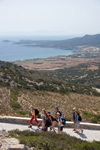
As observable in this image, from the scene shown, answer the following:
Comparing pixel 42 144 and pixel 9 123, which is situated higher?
pixel 42 144

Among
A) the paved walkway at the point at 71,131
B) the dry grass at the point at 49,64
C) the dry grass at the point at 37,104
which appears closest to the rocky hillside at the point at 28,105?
the dry grass at the point at 37,104

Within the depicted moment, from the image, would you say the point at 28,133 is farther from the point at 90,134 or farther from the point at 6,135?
the point at 90,134

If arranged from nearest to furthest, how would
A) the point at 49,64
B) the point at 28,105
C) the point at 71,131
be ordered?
the point at 71,131
the point at 28,105
the point at 49,64

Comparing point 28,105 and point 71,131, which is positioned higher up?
point 71,131

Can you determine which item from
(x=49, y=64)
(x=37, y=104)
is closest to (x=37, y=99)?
(x=37, y=104)

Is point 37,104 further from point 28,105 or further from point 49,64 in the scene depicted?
point 49,64

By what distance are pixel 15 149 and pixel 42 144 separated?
69 cm

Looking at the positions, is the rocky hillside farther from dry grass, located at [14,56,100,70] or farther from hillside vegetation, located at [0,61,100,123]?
dry grass, located at [14,56,100,70]

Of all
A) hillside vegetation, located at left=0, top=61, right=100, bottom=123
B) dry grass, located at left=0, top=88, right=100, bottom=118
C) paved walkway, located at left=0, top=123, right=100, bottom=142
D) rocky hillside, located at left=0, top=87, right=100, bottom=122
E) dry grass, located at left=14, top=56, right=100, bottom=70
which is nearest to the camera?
paved walkway, located at left=0, top=123, right=100, bottom=142

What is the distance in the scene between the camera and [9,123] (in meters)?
7.25

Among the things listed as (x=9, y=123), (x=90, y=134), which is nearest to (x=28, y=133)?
(x=9, y=123)

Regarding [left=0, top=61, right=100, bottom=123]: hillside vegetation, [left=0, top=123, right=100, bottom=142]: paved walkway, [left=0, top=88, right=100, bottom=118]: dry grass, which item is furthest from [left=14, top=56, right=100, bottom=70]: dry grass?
→ [left=0, top=123, right=100, bottom=142]: paved walkway

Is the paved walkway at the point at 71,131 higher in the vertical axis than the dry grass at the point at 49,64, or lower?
higher

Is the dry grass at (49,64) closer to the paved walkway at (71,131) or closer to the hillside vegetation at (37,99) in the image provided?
the hillside vegetation at (37,99)
